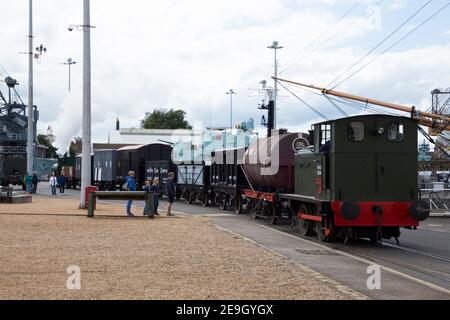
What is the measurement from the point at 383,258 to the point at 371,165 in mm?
2747

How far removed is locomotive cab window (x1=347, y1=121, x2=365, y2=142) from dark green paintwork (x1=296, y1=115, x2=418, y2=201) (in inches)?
3.0

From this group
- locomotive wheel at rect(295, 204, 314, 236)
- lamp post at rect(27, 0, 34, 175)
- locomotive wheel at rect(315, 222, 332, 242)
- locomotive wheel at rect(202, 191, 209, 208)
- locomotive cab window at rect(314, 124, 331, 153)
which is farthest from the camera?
lamp post at rect(27, 0, 34, 175)

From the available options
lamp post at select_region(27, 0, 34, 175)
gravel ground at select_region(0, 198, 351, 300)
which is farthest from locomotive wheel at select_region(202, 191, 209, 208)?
gravel ground at select_region(0, 198, 351, 300)

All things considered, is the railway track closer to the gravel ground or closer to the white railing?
the gravel ground

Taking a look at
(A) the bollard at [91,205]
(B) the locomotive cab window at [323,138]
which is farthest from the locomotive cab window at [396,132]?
(A) the bollard at [91,205]

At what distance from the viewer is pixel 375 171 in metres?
15.5

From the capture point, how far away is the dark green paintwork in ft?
50.6

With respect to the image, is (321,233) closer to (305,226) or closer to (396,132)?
(305,226)

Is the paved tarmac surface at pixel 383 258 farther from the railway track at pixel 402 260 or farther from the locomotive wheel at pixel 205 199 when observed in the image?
the locomotive wheel at pixel 205 199

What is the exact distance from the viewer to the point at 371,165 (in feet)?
51.1

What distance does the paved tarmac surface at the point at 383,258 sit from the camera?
9.48m

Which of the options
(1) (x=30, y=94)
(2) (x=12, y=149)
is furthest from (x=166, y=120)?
(1) (x=30, y=94)
